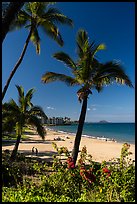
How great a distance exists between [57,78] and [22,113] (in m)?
5.80

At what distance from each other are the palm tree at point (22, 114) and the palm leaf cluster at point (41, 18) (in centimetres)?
520

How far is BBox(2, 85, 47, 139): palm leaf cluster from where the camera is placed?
1669cm

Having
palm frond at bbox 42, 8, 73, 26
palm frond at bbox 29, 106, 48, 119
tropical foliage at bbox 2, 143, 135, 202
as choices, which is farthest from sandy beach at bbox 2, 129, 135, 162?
tropical foliage at bbox 2, 143, 135, 202

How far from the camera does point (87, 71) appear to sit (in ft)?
37.5

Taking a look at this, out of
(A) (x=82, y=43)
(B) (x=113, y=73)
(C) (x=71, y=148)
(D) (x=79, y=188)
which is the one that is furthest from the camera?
(C) (x=71, y=148)

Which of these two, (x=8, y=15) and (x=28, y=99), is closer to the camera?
(x=8, y=15)

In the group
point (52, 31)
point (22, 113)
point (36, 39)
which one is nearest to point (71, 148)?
point (22, 113)

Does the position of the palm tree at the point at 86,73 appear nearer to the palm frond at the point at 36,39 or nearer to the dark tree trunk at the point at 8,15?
the palm frond at the point at 36,39

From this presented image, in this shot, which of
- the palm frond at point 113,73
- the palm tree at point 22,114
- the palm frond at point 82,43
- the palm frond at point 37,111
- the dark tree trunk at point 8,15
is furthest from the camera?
the palm frond at point 37,111

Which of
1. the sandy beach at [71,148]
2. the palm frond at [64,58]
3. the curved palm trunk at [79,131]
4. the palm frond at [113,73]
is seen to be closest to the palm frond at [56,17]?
the palm frond at [64,58]

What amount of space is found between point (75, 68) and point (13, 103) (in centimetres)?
685

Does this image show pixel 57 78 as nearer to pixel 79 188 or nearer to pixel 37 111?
pixel 37 111

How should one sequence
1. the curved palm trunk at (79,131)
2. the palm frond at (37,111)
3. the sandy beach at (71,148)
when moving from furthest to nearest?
the sandy beach at (71,148) → the palm frond at (37,111) → the curved palm trunk at (79,131)

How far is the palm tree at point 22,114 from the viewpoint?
656 inches
